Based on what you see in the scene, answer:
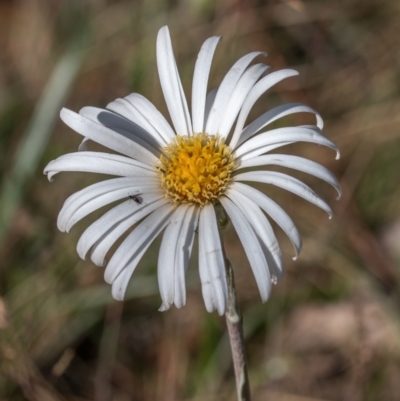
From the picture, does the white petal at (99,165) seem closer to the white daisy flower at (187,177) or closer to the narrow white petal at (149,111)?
the white daisy flower at (187,177)

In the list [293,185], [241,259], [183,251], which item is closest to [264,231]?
[293,185]

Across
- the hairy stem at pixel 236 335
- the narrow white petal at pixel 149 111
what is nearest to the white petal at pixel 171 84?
the narrow white petal at pixel 149 111

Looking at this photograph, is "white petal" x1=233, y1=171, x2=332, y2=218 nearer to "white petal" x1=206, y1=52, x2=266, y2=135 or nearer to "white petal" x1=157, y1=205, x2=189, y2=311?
"white petal" x1=157, y1=205, x2=189, y2=311

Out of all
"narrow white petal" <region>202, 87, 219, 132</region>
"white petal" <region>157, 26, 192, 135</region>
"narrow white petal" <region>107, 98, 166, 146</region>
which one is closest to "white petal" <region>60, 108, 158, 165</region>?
"narrow white petal" <region>107, 98, 166, 146</region>

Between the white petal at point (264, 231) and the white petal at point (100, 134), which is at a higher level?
the white petal at point (100, 134)

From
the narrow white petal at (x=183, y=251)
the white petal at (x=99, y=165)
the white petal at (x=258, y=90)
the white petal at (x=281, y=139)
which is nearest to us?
the narrow white petal at (x=183, y=251)
